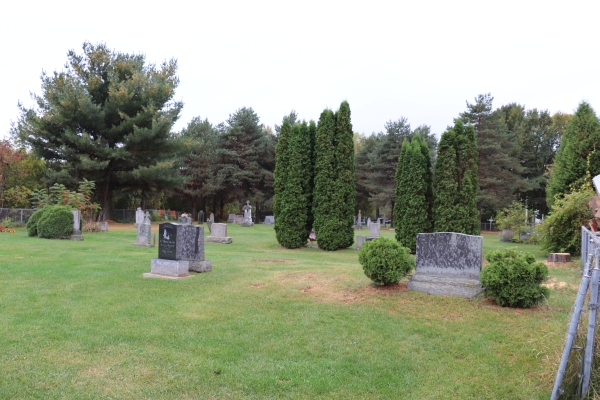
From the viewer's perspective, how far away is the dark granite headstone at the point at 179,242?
8.97 m

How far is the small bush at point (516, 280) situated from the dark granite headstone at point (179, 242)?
5.99 m

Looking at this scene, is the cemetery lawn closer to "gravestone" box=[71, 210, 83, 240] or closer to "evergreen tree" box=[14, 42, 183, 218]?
"gravestone" box=[71, 210, 83, 240]

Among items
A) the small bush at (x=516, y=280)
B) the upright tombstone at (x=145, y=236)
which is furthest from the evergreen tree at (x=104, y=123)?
the small bush at (x=516, y=280)

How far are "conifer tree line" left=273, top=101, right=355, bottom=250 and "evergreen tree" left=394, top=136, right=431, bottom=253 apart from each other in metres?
2.45

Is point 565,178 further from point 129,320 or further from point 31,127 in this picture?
point 31,127

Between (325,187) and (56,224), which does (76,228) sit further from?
(325,187)

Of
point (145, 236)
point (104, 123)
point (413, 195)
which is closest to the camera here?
point (413, 195)

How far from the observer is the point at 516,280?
6.13 m

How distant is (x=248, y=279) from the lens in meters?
8.63

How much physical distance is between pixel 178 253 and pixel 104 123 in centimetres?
2086

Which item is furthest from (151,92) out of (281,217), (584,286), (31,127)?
(584,286)

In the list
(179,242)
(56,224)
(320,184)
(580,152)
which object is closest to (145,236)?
(56,224)

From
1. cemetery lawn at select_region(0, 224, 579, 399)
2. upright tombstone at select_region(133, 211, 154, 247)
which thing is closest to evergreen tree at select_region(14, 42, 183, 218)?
upright tombstone at select_region(133, 211, 154, 247)

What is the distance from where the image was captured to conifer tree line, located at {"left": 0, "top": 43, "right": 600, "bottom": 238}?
1566 cm
